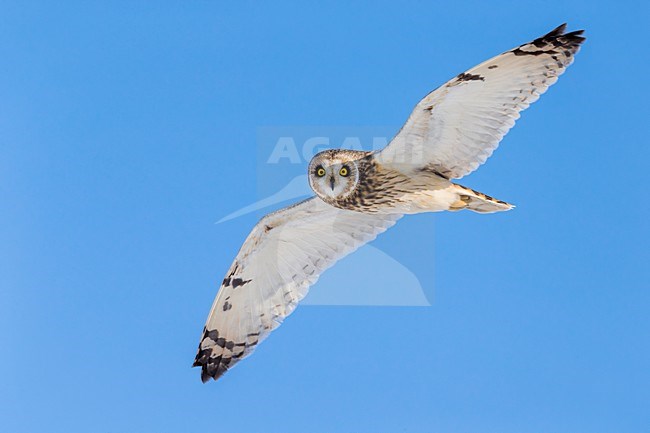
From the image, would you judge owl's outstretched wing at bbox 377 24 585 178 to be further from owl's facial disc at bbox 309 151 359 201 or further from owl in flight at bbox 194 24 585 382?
owl's facial disc at bbox 309 151 359 201

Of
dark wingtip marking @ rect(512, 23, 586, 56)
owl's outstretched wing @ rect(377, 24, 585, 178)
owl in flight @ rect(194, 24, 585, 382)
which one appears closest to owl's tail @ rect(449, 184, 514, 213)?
owl in flight @ rect(194, 24, 585, 382)

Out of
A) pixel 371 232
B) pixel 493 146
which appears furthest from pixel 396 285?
pixel 493 146

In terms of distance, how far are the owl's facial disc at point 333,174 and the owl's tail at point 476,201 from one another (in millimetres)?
850

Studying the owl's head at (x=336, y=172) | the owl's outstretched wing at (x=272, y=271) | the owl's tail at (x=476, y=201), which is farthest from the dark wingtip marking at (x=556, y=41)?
the owl's outstretched wing at (x=272, y=271)

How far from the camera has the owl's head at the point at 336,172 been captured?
6.78 m

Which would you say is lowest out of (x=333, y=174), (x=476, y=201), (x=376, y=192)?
(x=476, y=201)

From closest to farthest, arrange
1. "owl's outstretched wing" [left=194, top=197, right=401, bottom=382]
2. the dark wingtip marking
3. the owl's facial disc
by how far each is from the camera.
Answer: the dark wingtip marking, the owl's facial disc, "owl's outstretched wing" [left=194, top=197, right=401, bottom=382]

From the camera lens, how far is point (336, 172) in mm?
6793

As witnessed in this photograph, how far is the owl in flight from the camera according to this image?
251 inches

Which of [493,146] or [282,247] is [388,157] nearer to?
[493,146]

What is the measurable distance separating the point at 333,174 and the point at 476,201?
118cm

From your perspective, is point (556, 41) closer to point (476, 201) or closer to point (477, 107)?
point (477, 107)

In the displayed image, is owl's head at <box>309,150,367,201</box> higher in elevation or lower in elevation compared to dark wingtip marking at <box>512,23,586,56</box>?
lower

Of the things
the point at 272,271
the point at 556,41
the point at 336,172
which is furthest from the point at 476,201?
the point at 272,271
